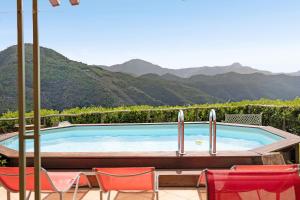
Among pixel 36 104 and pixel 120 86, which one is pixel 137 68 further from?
pixel 36 104

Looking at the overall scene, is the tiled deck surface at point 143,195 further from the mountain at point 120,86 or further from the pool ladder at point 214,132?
the mountain at point 120,86

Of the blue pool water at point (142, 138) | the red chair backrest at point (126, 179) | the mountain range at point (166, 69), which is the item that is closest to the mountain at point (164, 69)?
the mountain range at point (166, 69)

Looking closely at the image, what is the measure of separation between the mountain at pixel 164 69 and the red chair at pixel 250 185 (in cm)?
3248

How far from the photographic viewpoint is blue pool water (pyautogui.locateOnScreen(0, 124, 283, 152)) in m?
8.55

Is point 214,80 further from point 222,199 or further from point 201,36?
point 222,199

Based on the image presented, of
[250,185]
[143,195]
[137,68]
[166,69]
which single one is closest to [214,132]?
[143,195]

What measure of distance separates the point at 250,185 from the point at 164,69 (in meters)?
35.5

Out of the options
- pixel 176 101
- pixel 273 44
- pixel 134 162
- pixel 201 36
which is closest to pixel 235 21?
pixel 201 36

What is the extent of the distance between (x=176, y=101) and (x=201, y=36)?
9279 mm

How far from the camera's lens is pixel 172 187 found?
183 inches

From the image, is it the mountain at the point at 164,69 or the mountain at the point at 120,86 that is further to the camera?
the mountain at the point at 164,69

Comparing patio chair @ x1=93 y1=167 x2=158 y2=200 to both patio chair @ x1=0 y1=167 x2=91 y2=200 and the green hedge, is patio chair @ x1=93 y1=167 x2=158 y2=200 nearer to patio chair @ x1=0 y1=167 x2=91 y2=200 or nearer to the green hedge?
Result: patio chair @ x1=0 y1=167 x2=91 y2=200

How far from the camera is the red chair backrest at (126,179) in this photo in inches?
131

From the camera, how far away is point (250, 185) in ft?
7.87
